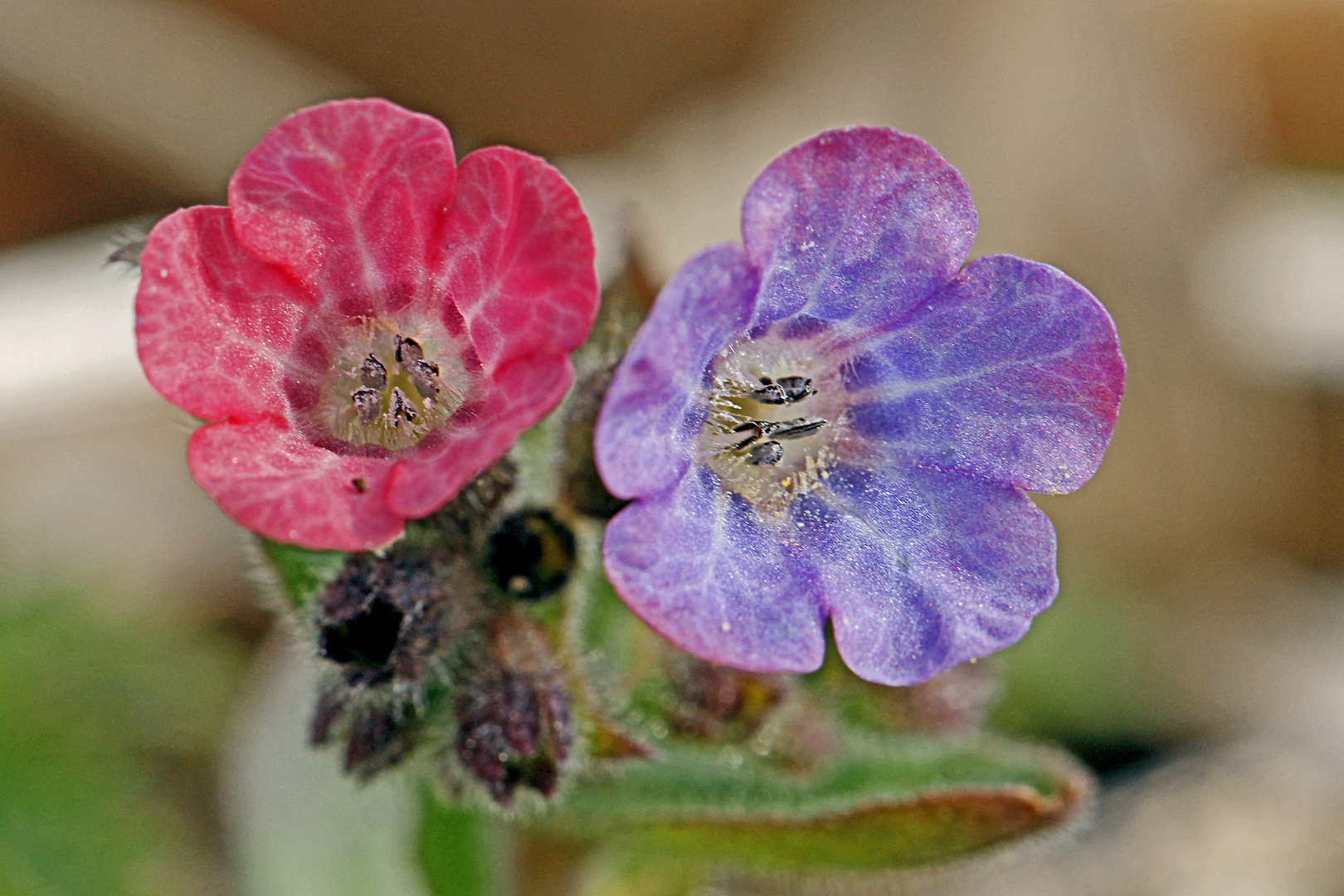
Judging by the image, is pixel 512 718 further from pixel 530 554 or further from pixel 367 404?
pixel 367 404

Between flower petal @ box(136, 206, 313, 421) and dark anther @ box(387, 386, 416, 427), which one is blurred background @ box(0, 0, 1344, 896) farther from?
flower petal @ box(136, 206, 313, 421)

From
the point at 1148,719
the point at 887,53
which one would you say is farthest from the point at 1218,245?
the point at 1148,719

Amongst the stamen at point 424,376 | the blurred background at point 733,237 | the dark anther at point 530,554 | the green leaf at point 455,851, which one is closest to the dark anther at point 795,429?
the dark anther at point 530,554

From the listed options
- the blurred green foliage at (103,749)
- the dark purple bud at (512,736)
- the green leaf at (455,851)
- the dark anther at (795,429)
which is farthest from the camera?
the blurred green foliage at (103,749)

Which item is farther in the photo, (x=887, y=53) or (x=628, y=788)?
(x=887, y=53)

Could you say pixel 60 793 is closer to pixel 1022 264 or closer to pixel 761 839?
pixel 761 839

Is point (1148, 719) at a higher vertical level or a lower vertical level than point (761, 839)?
lower

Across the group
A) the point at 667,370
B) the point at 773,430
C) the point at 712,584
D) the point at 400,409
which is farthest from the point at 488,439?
the point at 773,430

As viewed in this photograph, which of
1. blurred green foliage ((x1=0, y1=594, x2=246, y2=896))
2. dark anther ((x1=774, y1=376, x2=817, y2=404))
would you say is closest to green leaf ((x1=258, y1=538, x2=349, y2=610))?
dark anther ((x1=774, y1=376, x2=817, y2=404))

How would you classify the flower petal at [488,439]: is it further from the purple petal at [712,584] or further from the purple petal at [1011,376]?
the purple petal at [1011,376]
